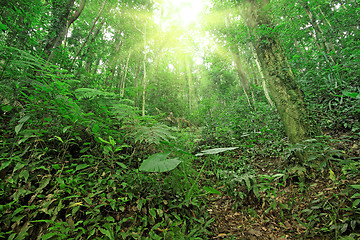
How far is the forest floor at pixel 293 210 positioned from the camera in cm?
173

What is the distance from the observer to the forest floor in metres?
1.73

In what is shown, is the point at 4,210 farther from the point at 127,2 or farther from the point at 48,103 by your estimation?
the point at 127,2

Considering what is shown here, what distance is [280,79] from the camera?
3229 millimetres

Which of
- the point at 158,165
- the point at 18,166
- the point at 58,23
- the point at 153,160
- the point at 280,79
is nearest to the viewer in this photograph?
the point at 18,166

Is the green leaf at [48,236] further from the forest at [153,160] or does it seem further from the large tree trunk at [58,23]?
the large tree trunk at [58,23]

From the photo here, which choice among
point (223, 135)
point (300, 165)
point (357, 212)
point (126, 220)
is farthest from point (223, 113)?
point (126, 220)

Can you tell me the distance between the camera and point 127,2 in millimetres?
6891

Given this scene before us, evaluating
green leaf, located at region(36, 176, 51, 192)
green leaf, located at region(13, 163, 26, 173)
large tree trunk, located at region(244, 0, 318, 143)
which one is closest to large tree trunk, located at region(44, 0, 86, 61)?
green leaf, located at region(13, 163, 26, 173)

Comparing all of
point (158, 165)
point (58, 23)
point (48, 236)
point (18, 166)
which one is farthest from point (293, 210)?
point (58, 23)

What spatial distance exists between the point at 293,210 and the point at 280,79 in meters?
2.52

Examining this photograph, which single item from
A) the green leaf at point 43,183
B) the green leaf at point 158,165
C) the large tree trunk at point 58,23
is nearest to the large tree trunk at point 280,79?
the green leaf at point 158,165

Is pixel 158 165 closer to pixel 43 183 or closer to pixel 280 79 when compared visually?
pixel 43 183

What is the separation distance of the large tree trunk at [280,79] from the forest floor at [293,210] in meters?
0.67

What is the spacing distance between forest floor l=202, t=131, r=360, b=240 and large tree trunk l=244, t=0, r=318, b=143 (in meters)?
0.67
